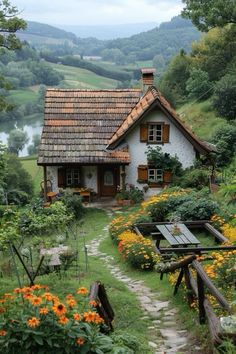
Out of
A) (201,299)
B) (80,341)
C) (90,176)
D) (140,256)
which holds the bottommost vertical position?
(140,256)

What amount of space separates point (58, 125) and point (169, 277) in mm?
17425

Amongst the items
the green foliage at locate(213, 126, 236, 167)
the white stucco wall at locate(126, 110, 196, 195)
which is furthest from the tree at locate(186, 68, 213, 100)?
the white stucco wall at locate(126, 110, 196, 195)

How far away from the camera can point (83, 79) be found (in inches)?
6663

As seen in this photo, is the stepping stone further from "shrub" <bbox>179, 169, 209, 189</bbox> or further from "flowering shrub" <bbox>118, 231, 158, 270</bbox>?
"shrub" <bbox>179, 169, 209, 189</bbox>

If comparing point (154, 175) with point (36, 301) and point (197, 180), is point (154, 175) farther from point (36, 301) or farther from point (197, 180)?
point (36, 301)

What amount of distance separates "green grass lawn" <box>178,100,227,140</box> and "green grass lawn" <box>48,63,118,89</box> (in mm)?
105187

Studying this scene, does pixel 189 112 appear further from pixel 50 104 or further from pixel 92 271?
pixel 92 271

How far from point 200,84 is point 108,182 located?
23.9 meters

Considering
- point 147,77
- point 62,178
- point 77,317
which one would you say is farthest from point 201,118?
point 77,317

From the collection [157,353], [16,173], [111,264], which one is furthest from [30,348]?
[16,173]

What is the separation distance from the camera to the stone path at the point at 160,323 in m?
8.20

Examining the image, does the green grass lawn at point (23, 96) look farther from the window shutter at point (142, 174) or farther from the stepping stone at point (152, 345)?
the stepping stone at point (152, 345)

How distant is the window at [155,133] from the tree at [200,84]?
22.6 m

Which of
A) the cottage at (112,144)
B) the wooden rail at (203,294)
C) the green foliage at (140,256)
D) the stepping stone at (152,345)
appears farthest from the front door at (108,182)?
the stepping stone at (152,345)
